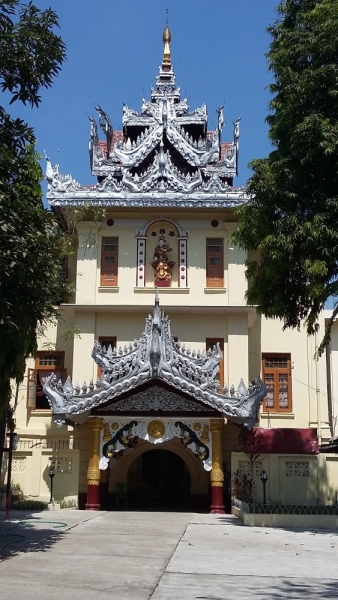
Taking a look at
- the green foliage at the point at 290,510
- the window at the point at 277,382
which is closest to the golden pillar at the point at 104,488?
the window at the point at 277,382

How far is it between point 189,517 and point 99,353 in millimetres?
4602

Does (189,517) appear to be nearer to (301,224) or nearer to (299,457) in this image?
(299,457)

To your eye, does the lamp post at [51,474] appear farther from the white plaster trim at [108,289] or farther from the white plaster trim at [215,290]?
the white plaster trim at [215,290]

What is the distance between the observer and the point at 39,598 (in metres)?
6.70

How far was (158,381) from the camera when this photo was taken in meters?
18.1

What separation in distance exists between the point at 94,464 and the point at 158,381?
2.66 meters

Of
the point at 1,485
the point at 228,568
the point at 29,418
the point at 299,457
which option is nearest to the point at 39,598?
the point at 228,568

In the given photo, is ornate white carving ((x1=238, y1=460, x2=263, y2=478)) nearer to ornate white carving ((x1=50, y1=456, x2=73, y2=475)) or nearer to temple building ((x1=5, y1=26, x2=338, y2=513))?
temple building ((x1=5, y1=26, x2=338, y2=513))

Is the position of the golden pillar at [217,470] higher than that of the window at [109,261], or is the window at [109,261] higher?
the window at [109,261]

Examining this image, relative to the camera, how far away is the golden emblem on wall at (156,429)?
18156mm

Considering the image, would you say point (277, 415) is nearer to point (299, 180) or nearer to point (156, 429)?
point (156, 429)

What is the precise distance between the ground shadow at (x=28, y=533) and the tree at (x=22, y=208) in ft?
6.89

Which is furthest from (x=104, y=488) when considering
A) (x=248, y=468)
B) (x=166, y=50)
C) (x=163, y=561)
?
(x=166, y=50)

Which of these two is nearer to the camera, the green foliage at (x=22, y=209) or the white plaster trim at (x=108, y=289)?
the green foliage at (x=22, y=209)
